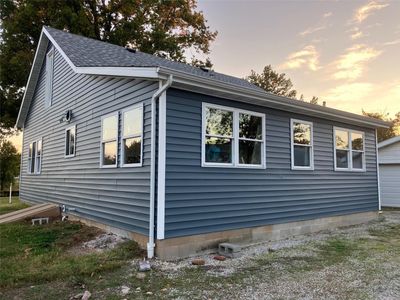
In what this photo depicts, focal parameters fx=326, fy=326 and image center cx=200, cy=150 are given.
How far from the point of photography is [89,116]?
8484 millimetres

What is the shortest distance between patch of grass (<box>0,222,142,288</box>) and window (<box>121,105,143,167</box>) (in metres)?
1.61

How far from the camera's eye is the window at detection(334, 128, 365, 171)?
9.52 m

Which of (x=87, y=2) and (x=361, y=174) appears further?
(x=87, y=2)

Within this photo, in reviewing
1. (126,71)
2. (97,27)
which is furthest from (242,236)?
(97,27)

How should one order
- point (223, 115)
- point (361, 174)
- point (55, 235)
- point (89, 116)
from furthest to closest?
point (361, 174) → point (89, 116) → point (55, 235) → point (223, 115)

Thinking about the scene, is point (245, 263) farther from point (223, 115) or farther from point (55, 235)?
point (55, 235)

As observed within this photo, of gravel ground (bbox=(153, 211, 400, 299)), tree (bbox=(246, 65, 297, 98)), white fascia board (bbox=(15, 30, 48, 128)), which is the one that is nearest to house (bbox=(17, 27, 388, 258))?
gravel ground (bbox=(153, 211, 400, 299))

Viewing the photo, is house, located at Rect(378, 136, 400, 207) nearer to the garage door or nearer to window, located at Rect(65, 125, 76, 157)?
the garage door

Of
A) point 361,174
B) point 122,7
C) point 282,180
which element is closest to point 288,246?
point 282,180

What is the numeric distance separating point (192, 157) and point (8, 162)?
1061 inches

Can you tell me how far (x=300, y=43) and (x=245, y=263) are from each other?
34.8 feet

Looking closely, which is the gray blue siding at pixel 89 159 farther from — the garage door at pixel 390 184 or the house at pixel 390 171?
the garage door at pixel 390 184

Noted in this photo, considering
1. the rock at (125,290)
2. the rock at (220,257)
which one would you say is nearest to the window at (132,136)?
the rock at (220,257)

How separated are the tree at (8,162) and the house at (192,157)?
63.9 feet
